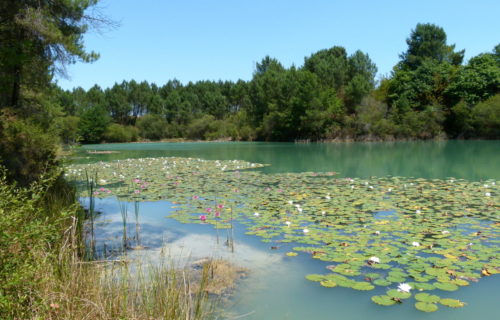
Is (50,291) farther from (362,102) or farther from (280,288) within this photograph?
(362,102)

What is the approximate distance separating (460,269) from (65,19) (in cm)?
1063

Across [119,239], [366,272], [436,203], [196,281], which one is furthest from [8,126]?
[436,203]

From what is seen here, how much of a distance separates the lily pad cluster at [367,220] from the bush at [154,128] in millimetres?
60965

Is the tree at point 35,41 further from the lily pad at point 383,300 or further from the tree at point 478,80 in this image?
the tree at point 478,80

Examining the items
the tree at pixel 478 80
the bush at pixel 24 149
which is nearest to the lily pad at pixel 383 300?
the bush at pixel 24 149

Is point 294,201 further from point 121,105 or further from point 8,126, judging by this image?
point 121,105

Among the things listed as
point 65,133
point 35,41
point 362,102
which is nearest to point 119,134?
point 362,102

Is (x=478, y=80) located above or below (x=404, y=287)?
above

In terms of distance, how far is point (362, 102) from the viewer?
45406 mm

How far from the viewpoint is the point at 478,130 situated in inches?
1558

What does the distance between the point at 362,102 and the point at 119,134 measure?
4254cm

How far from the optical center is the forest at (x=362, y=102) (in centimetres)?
4006

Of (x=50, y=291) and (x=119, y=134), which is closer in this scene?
(x=50, y=291)

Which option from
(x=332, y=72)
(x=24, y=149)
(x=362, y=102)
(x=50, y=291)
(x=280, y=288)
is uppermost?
(x=332, y=72)
